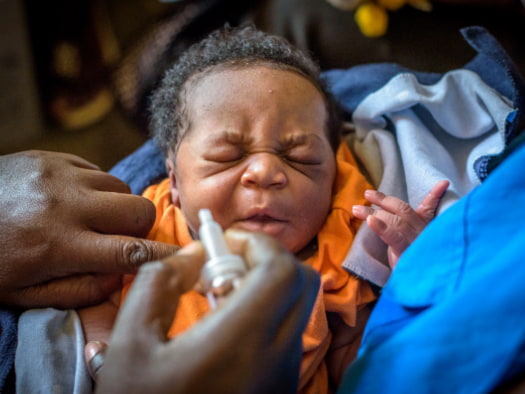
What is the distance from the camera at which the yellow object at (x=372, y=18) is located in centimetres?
156

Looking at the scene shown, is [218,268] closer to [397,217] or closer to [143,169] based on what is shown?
[397,217]

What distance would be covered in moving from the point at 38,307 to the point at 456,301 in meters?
0.77

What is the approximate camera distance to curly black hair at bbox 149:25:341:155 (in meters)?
1.22

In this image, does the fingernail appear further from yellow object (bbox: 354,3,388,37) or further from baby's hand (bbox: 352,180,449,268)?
yellow object (bbox: 354,3,388,37)

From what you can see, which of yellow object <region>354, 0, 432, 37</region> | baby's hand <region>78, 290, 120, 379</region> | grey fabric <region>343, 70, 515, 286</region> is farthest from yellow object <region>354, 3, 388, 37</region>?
baby's hand <region>78, 290, 120, 379</region>

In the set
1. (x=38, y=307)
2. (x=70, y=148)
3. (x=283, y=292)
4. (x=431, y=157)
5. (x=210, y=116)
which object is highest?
(x=283, y=292)

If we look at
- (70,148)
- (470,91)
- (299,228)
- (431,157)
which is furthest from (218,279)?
(70,148)

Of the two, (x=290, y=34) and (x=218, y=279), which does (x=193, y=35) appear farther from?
(x=218, y=279)

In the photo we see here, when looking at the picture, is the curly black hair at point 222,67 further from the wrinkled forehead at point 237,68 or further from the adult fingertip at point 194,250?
the adult fingertip at point 194,250

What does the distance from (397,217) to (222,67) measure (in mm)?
517

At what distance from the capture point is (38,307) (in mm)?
1004

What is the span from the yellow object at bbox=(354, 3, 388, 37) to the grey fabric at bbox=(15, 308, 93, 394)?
1161 millimetres

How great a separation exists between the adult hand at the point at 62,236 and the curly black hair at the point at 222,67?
0.27 m

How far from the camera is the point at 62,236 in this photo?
95 cm
